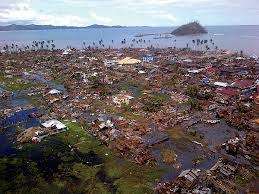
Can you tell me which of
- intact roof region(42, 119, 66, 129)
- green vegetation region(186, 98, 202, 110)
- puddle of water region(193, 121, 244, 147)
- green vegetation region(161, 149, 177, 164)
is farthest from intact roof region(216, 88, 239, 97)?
intact roof region(42, 119, 66, 129)

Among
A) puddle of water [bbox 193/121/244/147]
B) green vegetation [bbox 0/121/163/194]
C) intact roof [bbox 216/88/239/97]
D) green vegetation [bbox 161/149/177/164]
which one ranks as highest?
intact roof [bbox 216/88/239/97]

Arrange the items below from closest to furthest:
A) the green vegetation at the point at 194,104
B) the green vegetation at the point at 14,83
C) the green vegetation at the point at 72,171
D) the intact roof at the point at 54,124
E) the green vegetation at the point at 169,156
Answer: the green vegetation at the point at 72,171 < the green vegetation at the point at 169,156 < the intact roof at the point at 54,124 < the green vegetation at the point at 194,104 < the green vegetation at the point at 14,83

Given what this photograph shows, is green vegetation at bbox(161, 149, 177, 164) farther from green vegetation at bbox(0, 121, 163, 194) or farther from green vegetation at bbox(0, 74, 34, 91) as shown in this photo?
green vegetation at bbox(0, 74, 34, 91)

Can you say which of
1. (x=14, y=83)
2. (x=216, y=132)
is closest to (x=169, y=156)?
(x=216, y=132)

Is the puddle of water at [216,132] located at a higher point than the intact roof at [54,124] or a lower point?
lower

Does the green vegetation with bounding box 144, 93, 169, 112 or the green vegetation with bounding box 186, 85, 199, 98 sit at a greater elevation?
the green vegetation with bounding box 186, 85, 199, 98

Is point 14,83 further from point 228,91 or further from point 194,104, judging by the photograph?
point 228,91

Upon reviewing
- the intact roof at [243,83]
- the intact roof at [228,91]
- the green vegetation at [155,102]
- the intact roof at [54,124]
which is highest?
the intact roof at [243,83]

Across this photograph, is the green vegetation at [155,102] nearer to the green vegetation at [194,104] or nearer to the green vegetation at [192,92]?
the green vegetation at [192,92]

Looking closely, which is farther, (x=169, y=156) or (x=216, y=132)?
(x=216, y=132)

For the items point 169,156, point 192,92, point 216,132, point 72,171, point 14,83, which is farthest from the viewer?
point 14,83

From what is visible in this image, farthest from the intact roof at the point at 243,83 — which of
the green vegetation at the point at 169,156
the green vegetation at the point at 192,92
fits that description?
the green vegetation at the point at 169,156

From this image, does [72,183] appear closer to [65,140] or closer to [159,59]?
[65,140]
